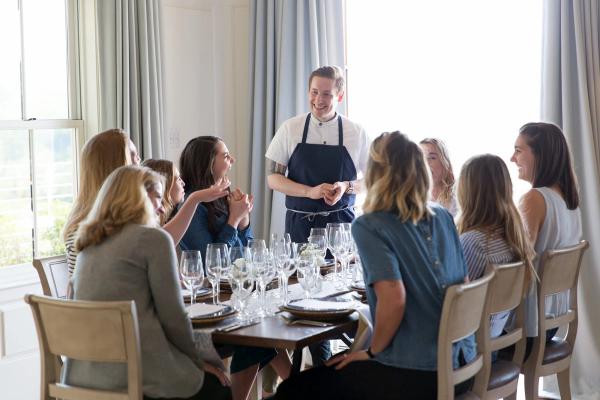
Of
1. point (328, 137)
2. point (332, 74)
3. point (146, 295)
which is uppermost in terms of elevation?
point (332, 74)

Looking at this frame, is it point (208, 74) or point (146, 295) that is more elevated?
point (208, 74)

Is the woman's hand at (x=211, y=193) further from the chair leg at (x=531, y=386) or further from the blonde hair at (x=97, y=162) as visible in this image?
the chair leg at (x=531, y=386)

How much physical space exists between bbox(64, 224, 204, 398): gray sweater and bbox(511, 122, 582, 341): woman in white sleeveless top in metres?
1.43

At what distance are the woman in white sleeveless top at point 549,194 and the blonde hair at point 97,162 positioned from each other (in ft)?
5.00

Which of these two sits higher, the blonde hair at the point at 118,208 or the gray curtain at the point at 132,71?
the gray curtain at the point at 132,71

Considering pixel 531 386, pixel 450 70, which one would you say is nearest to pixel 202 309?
pixel 531 386

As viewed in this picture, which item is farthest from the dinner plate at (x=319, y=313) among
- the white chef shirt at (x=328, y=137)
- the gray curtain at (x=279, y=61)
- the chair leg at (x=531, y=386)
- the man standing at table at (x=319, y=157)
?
the gray curtain at (x=279, y=61)

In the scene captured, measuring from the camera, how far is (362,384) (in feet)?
8.13

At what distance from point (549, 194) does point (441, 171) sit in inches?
32.2

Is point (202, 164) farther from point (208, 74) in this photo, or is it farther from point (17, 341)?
point (208, 74)

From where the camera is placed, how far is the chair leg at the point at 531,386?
306 cm

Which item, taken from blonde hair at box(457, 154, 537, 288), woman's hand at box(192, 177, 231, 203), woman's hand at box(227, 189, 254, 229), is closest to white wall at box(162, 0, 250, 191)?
woman's hand at box(227, 189, 254, 229)

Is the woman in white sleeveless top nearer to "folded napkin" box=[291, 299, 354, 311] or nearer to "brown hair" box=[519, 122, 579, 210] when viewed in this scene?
"brown hair" box=[519, 122, 579, 210]

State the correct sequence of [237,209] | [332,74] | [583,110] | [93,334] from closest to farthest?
[93,334]
[237,209]
[583,110]
[332,74]
